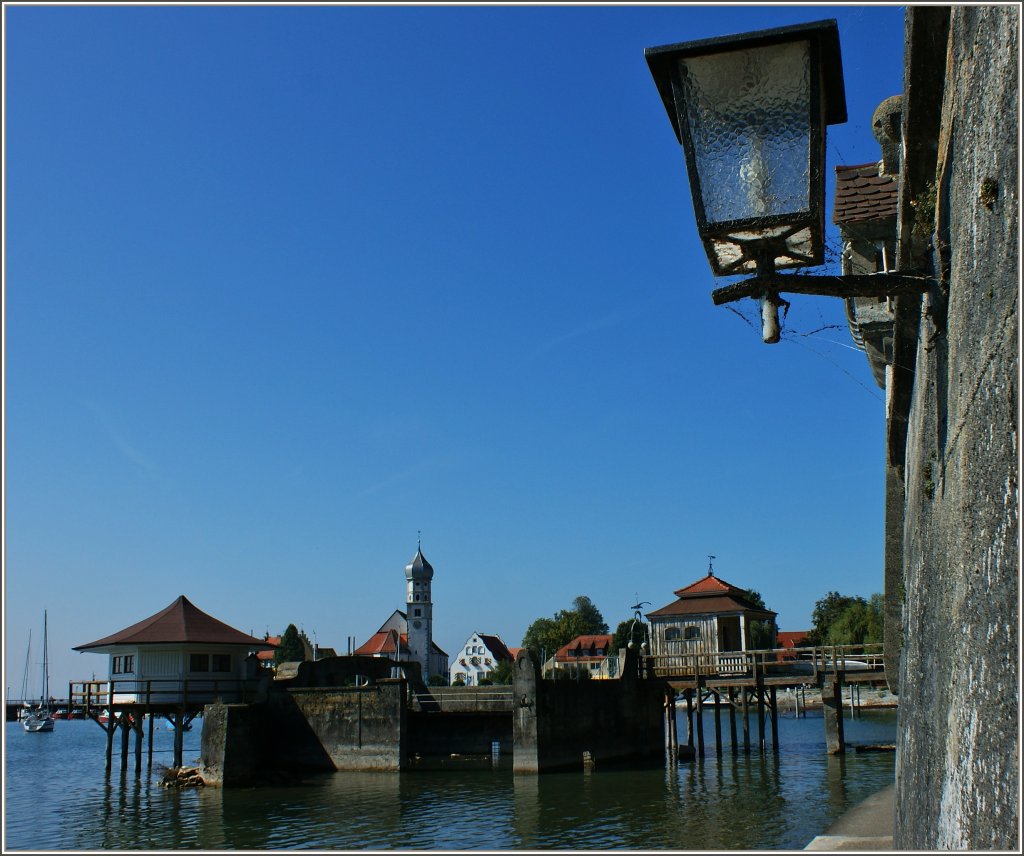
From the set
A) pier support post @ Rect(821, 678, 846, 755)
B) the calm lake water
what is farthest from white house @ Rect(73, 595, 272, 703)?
pier support post @ Rect(821, 678, 846, 755)

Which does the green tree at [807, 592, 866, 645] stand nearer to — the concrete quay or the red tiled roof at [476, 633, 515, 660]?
the red tiled roof at [476, 633, 515, 660]

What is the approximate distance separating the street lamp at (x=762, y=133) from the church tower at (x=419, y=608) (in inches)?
4096

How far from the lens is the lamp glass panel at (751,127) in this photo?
402cm

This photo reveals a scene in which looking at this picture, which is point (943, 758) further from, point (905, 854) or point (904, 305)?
point (904, 305)

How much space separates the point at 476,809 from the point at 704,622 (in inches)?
963

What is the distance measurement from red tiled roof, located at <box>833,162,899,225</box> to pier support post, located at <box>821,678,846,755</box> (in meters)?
30.2

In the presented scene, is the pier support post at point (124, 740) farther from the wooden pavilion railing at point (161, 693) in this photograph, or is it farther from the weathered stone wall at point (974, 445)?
the weathered stone wall at point (974, 445)

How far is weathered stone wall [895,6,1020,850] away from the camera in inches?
130

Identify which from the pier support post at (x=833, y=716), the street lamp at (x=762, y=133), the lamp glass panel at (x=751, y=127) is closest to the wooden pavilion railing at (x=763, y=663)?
the pier support post at (x=833, y=716)

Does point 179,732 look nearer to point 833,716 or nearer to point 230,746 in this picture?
point 230,746

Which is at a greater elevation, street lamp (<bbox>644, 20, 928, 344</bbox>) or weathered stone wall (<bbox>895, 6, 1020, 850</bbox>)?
street lamp (<bbox>644, 20, 928, 344</bbox>)

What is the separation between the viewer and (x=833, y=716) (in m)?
35.8

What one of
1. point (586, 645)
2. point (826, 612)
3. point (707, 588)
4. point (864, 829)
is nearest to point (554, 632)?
Result: point (586, 645)

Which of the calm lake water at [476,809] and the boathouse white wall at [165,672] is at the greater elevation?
the boathouse white wall at [165,672]
